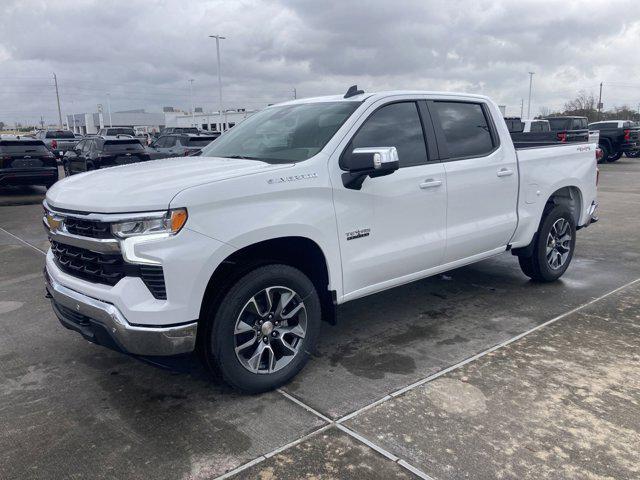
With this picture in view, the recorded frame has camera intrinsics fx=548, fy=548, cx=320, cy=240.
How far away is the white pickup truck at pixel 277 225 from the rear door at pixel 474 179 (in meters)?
0.01

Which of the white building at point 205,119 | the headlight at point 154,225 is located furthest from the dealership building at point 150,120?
the headlight at point 154,225

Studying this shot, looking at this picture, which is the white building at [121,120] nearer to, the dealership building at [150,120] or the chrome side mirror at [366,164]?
the dealership building at [150,120]

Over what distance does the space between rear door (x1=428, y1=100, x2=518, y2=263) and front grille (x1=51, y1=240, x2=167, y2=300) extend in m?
2.47

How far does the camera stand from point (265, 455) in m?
2.88

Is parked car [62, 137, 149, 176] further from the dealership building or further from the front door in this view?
the dealership building

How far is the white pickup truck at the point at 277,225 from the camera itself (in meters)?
3.01

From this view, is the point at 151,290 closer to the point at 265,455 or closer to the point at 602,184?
the point at 265,455

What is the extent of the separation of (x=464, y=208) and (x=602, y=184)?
540 inches

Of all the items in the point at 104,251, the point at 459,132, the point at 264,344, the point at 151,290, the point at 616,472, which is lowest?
the point at 616,472

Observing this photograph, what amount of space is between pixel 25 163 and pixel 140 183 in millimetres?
13028

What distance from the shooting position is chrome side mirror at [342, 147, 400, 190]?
3527mm

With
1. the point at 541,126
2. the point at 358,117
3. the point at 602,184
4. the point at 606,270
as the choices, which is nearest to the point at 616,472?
the point at 358,117

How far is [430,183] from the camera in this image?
4277 millimetres

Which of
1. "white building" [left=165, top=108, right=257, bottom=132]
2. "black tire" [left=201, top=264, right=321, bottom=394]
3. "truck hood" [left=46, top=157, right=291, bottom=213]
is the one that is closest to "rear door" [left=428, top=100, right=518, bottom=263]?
"black tire" [left=201, top=264, right=321, bottom=394]
